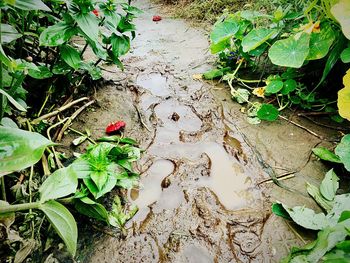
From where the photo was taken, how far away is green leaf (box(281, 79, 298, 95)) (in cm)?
188

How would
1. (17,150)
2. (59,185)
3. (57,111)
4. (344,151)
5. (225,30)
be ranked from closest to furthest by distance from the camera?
(17,150) < (59,185) < (344,151) < (57,111) < (225,30)

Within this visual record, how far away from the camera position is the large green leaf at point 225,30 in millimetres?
2283

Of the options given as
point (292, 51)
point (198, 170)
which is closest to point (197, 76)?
point (292, 51)

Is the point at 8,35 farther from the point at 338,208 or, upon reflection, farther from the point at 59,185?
the point at 338,208

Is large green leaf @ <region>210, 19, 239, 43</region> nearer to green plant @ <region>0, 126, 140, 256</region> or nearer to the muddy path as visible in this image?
the muddy path

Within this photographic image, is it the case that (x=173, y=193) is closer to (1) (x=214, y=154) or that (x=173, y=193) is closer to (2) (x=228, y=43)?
(1) (x=214, y=154)

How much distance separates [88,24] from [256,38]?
1.30 metres

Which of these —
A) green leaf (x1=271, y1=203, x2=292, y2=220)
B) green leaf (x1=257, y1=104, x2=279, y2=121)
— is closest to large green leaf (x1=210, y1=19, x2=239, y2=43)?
green leaf (x1=257, y1=104, x2=279, y2=121)

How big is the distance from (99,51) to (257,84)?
1271 mm

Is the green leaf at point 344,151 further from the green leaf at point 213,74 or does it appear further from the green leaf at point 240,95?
the green leaf at point 213,74

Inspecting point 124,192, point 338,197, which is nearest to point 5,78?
point 124,192

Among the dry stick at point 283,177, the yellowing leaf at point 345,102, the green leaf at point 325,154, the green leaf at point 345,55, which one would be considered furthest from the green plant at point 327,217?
the green leaf at point 345,55

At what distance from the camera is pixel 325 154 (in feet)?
4.82

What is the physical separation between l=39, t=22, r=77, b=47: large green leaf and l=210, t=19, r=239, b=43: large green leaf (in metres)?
1.30
